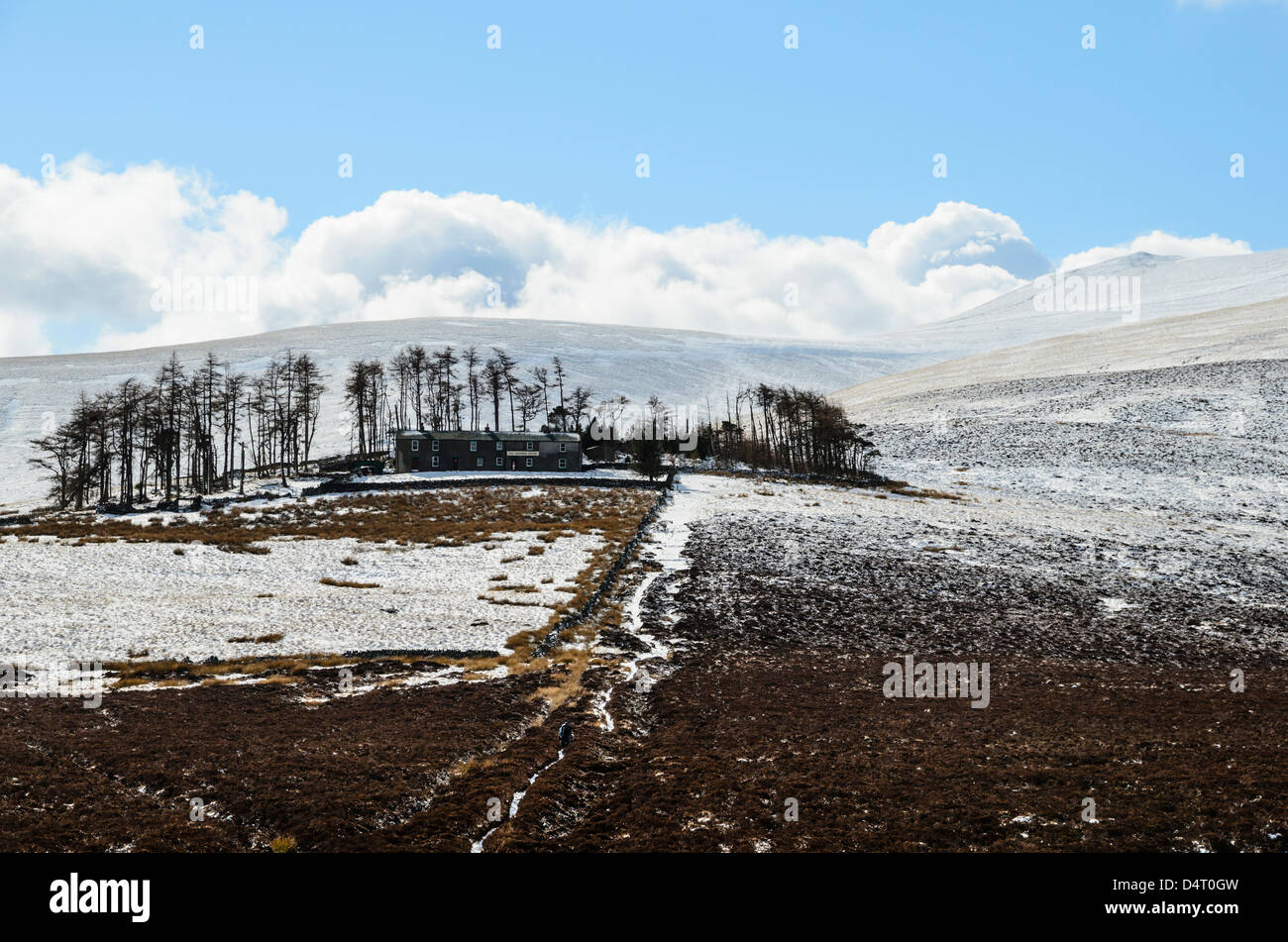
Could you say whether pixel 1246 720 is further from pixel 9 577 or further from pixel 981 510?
pixel 9 577

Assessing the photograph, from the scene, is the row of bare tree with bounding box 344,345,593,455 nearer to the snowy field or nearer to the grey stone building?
the grey stone building

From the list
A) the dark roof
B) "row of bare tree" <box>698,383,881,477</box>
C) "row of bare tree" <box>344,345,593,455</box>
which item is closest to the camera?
the dark roof

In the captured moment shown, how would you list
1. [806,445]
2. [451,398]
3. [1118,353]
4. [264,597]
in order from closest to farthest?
[264,597] < [806,445] < [1118,353] < [451,398]

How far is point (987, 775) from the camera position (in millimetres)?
15727

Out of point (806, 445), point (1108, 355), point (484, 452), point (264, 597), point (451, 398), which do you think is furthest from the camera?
point (451, 398)

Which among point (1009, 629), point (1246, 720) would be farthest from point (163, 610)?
point (1246, 720)

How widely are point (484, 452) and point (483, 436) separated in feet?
7.41

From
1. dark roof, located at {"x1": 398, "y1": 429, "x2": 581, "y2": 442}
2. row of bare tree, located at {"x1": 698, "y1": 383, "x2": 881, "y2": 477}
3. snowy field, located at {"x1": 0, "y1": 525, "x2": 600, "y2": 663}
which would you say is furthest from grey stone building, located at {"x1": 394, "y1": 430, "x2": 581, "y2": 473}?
snowy field, located at {"x1": 0, "y1": 525, "x2": 600, "y2": 663}

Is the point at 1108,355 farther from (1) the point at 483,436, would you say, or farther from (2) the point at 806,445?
(1) the point at 483,436

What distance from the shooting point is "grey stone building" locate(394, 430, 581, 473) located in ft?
288

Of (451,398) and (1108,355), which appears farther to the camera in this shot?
(451,398)

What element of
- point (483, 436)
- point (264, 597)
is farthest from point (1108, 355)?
point (264, 597)

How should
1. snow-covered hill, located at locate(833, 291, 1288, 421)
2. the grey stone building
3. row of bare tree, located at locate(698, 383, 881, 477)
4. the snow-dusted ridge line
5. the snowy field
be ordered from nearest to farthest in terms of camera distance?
1. the snowy field
2. the grey stone building
3. row of bare tree, located at locate(698, 383, 881, 477)
4. snow-covered hill, located at locate(833, 291, 1288, 421)
5. the snow-dusted ridge line

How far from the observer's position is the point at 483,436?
90.6m
